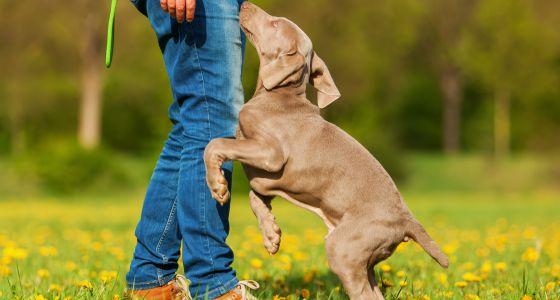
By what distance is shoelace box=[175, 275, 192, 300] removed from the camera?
3.31m

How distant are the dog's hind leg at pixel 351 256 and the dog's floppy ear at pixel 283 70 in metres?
0.60

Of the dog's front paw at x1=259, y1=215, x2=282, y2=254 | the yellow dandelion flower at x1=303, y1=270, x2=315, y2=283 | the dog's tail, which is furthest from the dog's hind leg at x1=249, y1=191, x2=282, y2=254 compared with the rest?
the yellow dandelion flower at x1=303, y1=270, x2=315, y2=283

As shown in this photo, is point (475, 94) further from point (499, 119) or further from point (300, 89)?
point (300, 89)

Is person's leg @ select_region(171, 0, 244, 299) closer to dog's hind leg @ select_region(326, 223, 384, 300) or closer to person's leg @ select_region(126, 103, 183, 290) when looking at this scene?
person's leg @ select_region(126, 103, 183, 290)

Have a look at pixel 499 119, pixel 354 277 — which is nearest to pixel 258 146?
pixel 354 277

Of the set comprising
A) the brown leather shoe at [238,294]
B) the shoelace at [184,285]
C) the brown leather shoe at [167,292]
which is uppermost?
the brown leather shoe at [238,294]

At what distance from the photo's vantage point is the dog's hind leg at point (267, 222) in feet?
9.34

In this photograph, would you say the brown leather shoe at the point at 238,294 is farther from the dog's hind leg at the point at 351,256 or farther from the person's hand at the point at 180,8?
the person's hand at the point at 180,8

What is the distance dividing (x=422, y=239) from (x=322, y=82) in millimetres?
766

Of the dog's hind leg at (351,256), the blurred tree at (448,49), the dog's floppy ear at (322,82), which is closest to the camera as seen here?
the dog's hind leg at (351,256)

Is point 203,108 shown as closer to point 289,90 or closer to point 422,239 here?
point 289,90

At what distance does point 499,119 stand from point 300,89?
89.5ft

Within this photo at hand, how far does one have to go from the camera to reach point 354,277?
2.74 m

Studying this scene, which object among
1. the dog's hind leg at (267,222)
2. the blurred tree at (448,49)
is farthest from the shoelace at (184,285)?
the blurred tree at (448,49)
